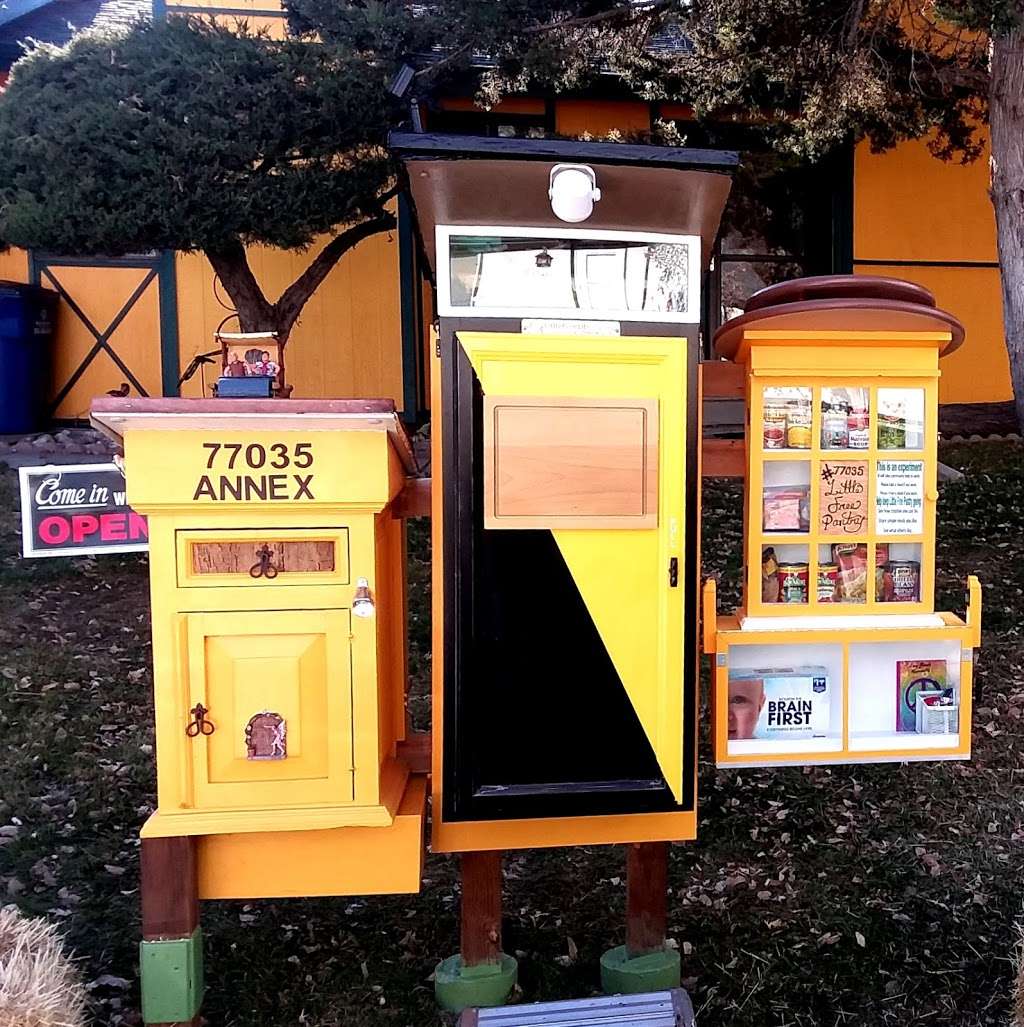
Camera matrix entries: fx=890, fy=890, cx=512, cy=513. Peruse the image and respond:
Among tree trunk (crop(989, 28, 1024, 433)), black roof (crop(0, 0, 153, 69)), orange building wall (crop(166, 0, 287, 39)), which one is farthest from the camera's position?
orange building wall (crop(166, 0, 287, 39))

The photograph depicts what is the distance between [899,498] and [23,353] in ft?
24.4

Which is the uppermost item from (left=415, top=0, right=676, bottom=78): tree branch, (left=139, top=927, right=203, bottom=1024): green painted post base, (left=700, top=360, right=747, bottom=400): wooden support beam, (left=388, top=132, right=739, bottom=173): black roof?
(left=415, top=0, right=676, bottom=78): tree branch

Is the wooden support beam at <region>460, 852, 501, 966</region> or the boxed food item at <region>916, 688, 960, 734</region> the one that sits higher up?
the boxed food item at <region>916, 688, 960, 734</region>

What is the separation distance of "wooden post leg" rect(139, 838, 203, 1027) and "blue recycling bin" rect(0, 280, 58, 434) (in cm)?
667

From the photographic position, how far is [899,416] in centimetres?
254

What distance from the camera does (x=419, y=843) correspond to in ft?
7.22

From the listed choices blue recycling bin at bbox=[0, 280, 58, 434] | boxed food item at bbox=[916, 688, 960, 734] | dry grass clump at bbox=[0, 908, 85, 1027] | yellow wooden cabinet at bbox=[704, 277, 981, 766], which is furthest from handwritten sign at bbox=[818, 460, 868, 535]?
blue recycling bin at bbox=[0, 280, 58, 434]

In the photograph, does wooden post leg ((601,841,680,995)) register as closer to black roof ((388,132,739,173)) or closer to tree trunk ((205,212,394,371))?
black roof ((388,132,739,173))

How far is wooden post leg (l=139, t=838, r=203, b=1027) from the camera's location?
215 centimetres

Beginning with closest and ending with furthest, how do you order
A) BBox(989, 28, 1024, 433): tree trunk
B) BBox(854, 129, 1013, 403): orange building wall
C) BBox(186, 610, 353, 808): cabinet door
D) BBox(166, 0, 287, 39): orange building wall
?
BBox(186, 610, 353, 808): cabinet door → BBox(989, 28, 1024, 433): tree trunk → BBox(166, 0, 287, 39): orange building wall → BBox(854, 129, 1013, 403): orange building wall

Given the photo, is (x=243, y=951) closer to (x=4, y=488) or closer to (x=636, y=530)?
(x=636, y=530)

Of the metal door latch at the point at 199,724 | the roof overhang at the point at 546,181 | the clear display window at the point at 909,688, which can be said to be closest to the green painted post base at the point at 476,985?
the metal door latch at the point at 199,724

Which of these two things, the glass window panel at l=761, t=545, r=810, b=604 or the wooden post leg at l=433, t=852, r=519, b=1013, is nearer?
the wooden post leg at l=433, t=852, r=519, b=1013

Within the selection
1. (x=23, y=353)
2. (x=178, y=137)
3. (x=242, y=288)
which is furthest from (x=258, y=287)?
(x=23, y=353)
